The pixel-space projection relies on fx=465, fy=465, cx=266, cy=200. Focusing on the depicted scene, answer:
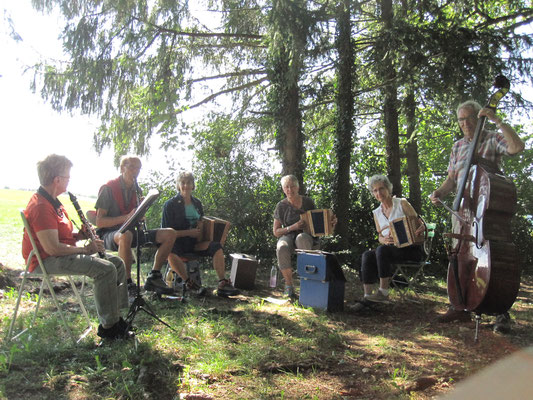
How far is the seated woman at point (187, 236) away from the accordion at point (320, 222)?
109 cm

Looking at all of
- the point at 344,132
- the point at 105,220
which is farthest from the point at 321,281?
the point at 344,132

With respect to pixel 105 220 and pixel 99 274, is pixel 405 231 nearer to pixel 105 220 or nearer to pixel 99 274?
pixel 99 274

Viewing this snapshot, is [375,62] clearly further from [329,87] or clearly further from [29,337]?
[29,337]

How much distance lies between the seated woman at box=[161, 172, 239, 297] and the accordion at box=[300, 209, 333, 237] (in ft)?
3.59

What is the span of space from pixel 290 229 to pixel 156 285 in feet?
5.35

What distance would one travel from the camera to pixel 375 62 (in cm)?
789

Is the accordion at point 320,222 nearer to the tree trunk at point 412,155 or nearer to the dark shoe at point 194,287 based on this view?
the dark shoe at point 194,287

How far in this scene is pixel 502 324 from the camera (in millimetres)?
3715

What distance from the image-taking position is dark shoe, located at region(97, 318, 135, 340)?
3.38 m

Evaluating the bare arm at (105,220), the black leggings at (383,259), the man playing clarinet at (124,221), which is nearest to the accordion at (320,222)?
the black leggings at (383,259)

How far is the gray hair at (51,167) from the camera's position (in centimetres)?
337

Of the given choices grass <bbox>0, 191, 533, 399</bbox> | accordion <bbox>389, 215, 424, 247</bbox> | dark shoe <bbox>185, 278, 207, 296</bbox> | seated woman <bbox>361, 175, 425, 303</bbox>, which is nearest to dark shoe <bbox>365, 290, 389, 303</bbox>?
seated woman <bbox>361, 175, 425, 303</bbox>

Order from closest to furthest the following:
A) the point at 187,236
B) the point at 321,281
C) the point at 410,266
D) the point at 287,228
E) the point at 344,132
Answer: the point at 321,281, the point at 410,266, the point at 187,236, the point at 287,228, the point at 344,132

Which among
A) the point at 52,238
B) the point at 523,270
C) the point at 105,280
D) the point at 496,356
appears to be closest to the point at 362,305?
the point at 496,356
